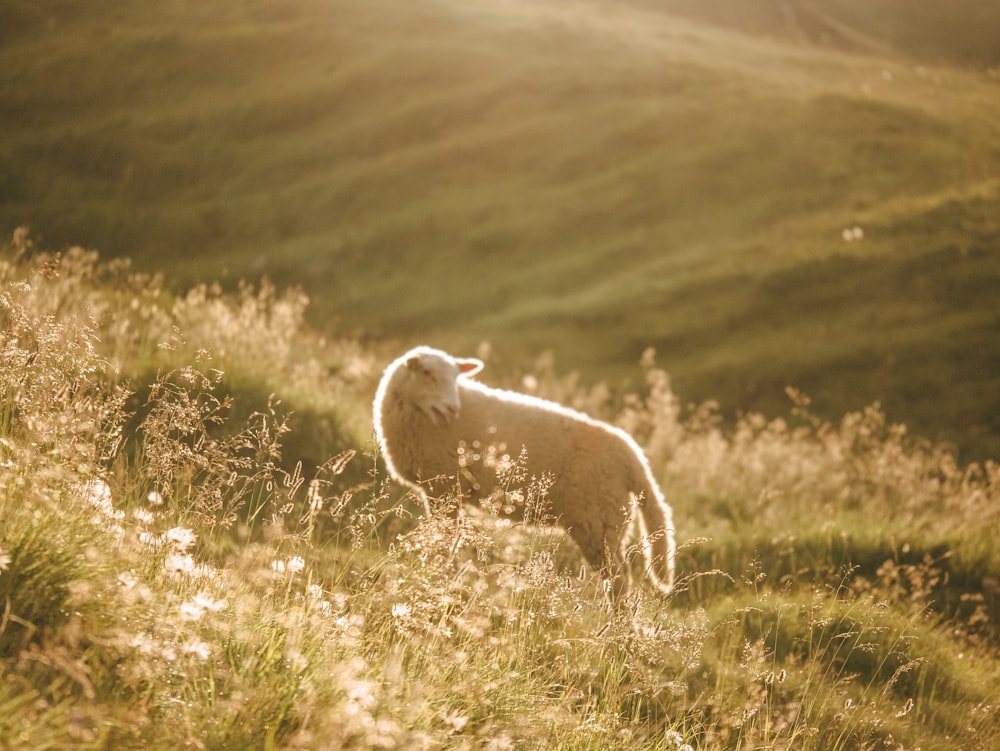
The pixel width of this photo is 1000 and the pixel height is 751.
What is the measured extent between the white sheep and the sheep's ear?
0.13 metres

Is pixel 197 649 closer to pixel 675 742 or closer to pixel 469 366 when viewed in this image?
pixel 675 742

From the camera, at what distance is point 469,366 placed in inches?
287

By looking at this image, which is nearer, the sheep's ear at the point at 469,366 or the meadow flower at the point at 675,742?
the meadow flower at the point at 675,742

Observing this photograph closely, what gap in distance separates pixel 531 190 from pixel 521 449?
74.8ft

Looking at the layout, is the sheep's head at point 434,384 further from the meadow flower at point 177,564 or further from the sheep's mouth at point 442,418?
the meadow flower at point 177,564

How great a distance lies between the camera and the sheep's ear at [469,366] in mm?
7172

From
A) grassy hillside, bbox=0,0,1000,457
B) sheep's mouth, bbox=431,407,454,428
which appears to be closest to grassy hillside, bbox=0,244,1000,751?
sheep's mouth, bbox=431,407,454,428

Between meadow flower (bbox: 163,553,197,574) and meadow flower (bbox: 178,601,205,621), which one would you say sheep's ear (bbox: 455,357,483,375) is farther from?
meadow flower (bbox: 178,601,205,621)

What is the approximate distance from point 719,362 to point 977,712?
15416mm

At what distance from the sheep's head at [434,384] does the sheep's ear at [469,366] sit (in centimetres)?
10

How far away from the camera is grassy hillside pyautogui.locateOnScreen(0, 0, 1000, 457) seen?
68.3ft

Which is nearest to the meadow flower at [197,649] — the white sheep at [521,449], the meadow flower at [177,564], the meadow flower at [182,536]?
the meadow flower at [177,564]

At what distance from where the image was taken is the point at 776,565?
7.27 meters

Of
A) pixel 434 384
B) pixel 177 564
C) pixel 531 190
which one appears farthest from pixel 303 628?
pixel 531 190
